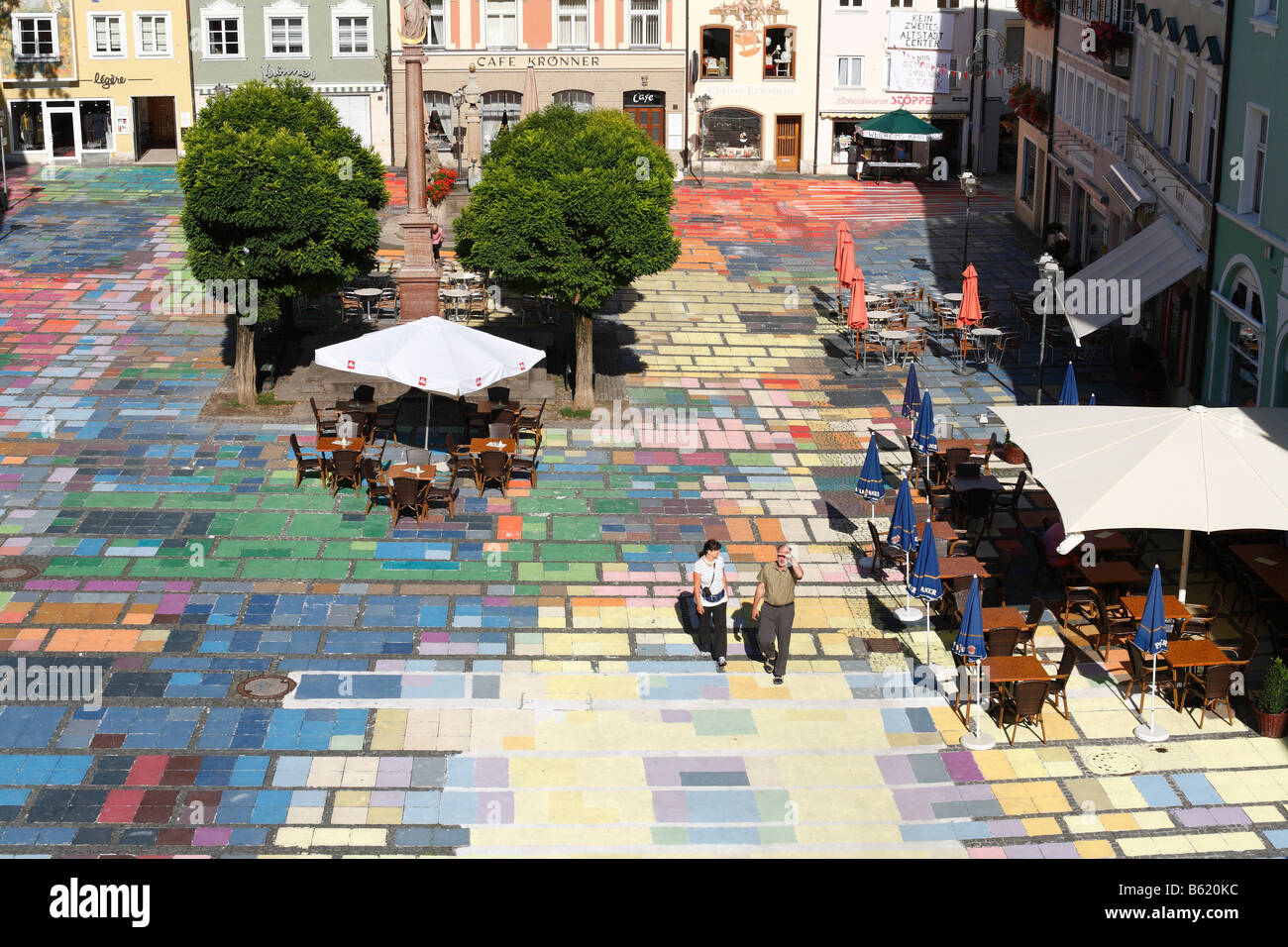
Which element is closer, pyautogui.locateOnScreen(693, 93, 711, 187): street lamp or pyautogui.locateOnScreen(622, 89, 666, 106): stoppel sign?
pyautogui.locateOnScreen(693, 93, 711, 187): street lamp

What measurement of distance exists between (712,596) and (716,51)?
37516mm

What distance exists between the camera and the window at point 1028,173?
151ft

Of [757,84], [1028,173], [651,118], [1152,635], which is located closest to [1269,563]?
[1152,635]

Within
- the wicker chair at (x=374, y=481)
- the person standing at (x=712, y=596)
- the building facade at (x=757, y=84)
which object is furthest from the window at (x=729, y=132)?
the person standing at (x=712, y=596)

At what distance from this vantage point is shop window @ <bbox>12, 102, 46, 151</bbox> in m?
50.1

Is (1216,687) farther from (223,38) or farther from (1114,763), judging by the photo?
(223,38)

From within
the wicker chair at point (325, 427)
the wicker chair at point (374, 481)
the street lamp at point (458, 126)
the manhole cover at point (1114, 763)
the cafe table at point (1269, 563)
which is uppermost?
the street lamp at point (458, 126)

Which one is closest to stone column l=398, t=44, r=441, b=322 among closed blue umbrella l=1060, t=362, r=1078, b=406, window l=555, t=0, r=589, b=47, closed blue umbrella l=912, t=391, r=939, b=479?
closed blue umbrella l=912, t=391, r=939, b=479

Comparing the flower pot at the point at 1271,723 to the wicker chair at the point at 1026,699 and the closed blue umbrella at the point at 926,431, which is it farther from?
the closed blue umbrella at the point at 926,431

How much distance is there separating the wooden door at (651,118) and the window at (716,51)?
2125mm

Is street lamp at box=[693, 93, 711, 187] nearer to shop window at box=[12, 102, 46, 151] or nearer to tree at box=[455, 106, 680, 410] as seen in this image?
shop window at box=[12, 102, 46, 151]

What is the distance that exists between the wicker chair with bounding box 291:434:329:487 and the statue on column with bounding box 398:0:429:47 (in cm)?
769

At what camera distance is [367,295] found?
111ft
